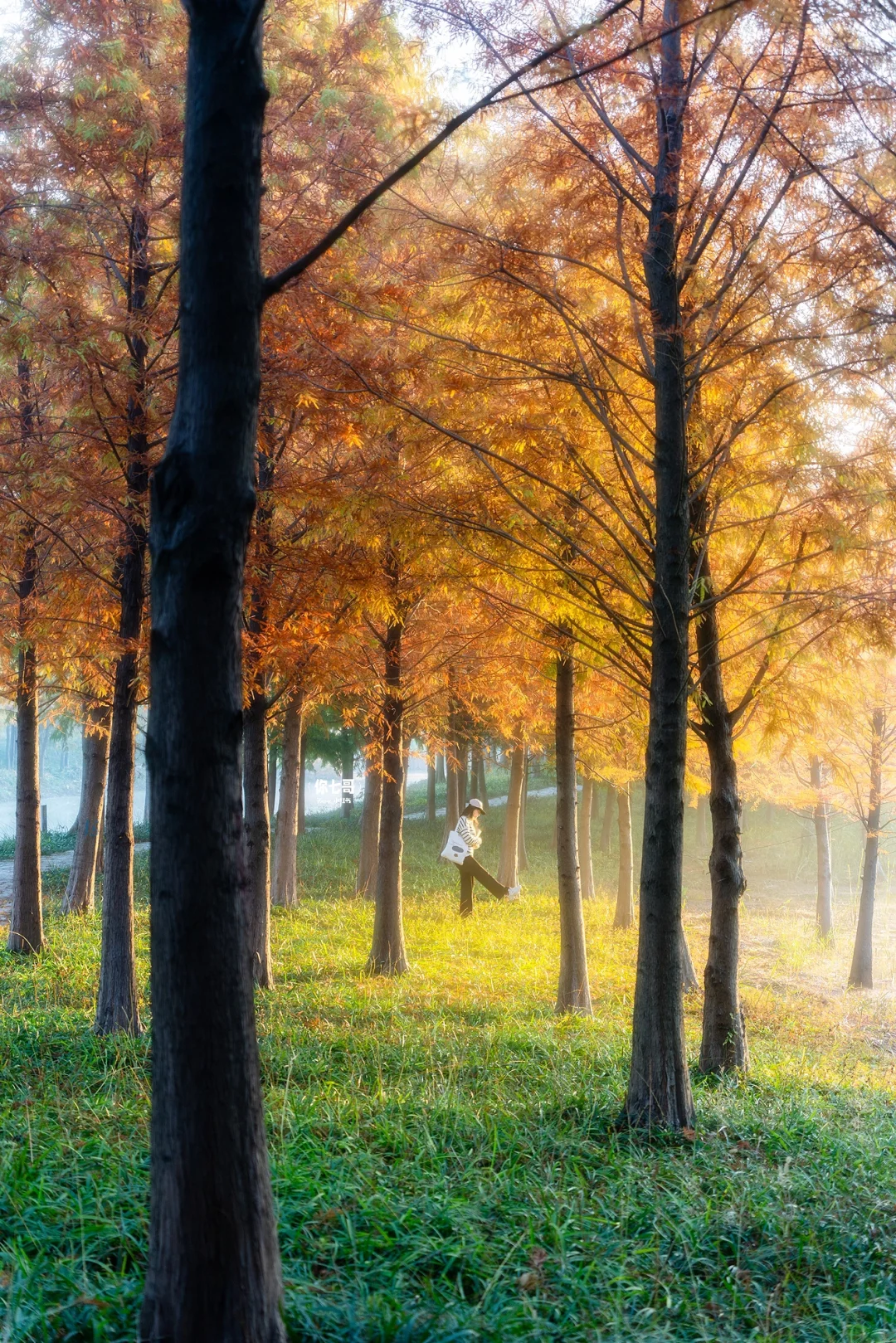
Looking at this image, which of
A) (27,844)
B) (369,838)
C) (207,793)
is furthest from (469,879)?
(207,793)

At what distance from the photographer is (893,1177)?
15.8 ft

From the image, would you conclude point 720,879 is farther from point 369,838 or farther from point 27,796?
point 369,838

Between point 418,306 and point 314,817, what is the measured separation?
3266 centimetres

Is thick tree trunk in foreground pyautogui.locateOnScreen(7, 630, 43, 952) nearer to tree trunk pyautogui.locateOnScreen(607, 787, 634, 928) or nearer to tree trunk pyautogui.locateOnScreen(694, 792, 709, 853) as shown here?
tree trunk pyautogui.locateOnScreen(607, 787, 634, 928)

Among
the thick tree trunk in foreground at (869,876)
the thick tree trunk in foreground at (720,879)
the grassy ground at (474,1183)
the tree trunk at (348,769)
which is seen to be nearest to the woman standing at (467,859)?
the thick tree trunk in foreground at (869,876)

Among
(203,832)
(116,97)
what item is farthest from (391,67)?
(203,832)

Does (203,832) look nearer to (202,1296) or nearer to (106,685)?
(202,1296)

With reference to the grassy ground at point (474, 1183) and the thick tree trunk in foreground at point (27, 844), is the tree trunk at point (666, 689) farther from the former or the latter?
the thick tree trunk in foreground at point (27, 844)

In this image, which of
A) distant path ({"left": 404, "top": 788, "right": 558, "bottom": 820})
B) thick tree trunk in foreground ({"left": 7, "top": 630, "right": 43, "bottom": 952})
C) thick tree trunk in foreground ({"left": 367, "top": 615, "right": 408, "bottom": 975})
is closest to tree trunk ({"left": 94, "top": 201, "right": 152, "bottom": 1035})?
thick tree trunk in foreground ({"left": 7, "top": 630, "right": 43, "bottom": 952})

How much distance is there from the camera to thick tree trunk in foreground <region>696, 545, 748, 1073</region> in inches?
289

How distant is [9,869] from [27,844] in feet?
33.9

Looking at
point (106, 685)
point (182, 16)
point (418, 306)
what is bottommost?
point (106, 685)

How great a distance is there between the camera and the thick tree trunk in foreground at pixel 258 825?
9.42 meters

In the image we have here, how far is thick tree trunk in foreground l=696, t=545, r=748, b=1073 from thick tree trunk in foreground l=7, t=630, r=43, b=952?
7.23 meters
